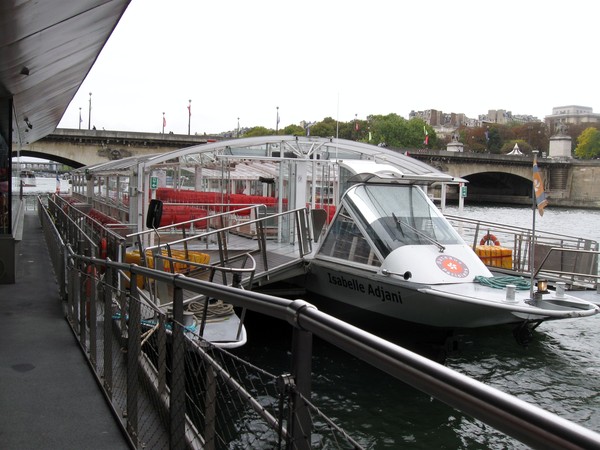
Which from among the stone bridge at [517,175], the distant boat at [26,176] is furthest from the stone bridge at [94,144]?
the stone bridge at [517,175]

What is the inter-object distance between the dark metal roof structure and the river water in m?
5.58

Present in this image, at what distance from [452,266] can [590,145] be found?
12375 cm

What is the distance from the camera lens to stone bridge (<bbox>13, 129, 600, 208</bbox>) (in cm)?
5359

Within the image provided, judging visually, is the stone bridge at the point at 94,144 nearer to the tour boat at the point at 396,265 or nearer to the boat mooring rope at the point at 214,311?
the tour boat at the point at 396,265

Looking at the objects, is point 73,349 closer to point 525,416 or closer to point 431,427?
point 431,427

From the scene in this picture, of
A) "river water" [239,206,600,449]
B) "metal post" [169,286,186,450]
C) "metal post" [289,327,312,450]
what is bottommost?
"river water" [239,206,600,449]

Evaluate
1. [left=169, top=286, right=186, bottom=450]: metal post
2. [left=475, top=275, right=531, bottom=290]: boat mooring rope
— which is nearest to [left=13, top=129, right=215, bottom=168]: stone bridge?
[left=475, top=275, right=531, bottom=290]: boat mooring rope

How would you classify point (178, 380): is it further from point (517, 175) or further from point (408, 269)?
point (517, 175)

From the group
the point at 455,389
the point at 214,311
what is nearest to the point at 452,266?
the point at 214,311

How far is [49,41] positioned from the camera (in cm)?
757

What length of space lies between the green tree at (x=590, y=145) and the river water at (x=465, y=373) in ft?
389

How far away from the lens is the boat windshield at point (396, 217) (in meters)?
11.1

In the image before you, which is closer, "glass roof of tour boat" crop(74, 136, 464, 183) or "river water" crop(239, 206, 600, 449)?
"river water" crop(239, 206, 600, 449)

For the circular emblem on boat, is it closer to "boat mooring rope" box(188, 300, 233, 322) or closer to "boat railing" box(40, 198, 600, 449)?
"boat mooring rope" box(188, 300, 233, 322)
